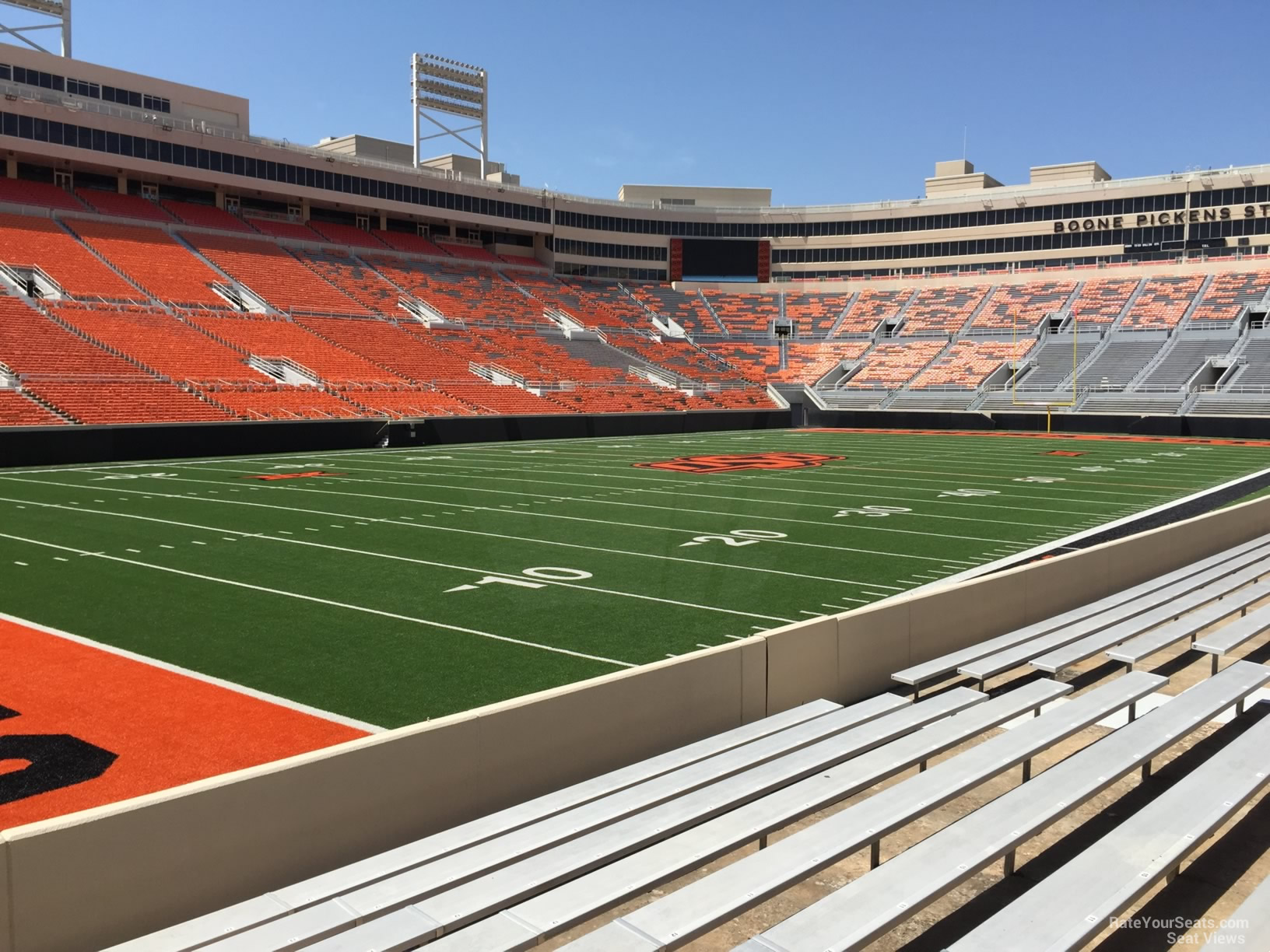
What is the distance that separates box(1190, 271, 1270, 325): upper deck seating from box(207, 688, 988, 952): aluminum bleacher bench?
50637 mm

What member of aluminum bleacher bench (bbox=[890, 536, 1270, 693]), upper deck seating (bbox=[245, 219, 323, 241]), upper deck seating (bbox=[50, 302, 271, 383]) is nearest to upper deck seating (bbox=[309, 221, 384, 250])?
upper deck seating (bbox=[245, 219, 323, 241])

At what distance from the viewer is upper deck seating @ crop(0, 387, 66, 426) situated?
950 inches

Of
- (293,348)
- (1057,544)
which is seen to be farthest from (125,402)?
(1057,544)

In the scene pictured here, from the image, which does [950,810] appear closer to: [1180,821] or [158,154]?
[1180,821]

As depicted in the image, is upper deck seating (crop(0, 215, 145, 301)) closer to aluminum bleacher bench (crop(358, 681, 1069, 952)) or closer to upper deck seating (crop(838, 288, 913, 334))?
aluminum bleacher bench (crop(358, 681, 1069, 952))

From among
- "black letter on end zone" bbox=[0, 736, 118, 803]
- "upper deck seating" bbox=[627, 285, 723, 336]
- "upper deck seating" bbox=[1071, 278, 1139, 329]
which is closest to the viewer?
"black letter on end zone" bbox=[0, 736, 118, 803]

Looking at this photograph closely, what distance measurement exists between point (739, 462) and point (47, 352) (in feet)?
65.8

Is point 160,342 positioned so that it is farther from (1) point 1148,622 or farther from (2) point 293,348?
(1) point 1148,622

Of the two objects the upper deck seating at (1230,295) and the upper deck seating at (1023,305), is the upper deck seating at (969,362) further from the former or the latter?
the upper deck seating at (1230,295)

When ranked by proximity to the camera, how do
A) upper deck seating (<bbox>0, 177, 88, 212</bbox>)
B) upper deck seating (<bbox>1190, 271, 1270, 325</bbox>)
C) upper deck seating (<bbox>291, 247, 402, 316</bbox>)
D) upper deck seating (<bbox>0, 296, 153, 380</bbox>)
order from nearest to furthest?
upper deck seating (<bbox>0, 296, 153, 380</bbox>) → upper deck seating (<bbox>0, 177, 88, 212</bbox>) → upper deck seating (<bbox>291, 247, 402, 316</bbox>) → upper deck seating (<bbox>1190, 271, 1270, 325</bbox>)

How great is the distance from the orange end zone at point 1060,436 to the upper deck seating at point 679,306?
14.8 meters

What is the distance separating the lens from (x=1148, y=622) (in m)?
7.66

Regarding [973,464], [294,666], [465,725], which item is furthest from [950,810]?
[973,464]

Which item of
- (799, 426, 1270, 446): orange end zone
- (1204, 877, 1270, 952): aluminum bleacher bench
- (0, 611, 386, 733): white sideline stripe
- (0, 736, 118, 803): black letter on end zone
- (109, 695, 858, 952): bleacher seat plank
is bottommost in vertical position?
(0, 736, 118, 803): black letter on end zone
